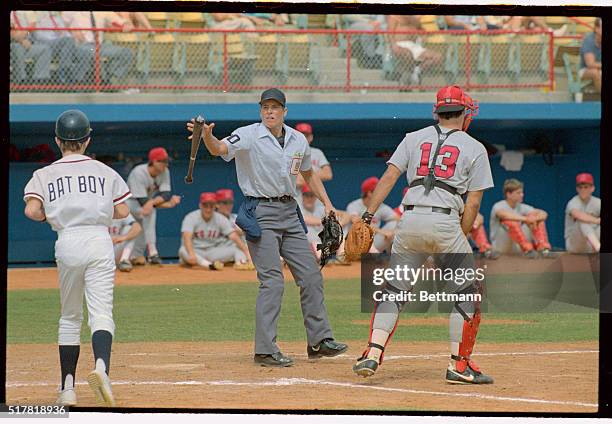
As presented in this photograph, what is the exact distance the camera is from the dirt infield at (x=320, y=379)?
5793 mm

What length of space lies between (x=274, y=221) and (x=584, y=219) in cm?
876

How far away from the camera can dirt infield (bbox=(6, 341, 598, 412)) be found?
19.0 ft

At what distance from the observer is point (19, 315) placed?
10.1 meters

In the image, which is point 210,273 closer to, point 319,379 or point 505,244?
point 505,244

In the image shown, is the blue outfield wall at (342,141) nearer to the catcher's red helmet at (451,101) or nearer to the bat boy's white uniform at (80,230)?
the catcher's red helmet at (451,101)

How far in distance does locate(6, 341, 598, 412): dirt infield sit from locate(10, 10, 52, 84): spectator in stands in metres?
7.28

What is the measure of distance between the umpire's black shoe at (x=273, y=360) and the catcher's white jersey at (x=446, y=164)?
1.36 meters

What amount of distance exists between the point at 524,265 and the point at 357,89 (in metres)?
3.36

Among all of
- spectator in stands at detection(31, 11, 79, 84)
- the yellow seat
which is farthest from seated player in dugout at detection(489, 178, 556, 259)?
spectator in stands at detection(31, 11, 79, 84)

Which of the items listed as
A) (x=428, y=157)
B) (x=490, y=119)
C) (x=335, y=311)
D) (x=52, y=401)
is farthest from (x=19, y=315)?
(x=490, y=119)

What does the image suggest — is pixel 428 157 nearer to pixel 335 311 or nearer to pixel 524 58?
pixel 335 311

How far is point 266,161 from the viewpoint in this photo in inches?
280

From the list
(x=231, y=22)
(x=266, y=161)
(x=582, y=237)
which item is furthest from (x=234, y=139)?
(x=582, y=237)

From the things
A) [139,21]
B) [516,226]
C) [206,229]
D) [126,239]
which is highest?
[139,21]
